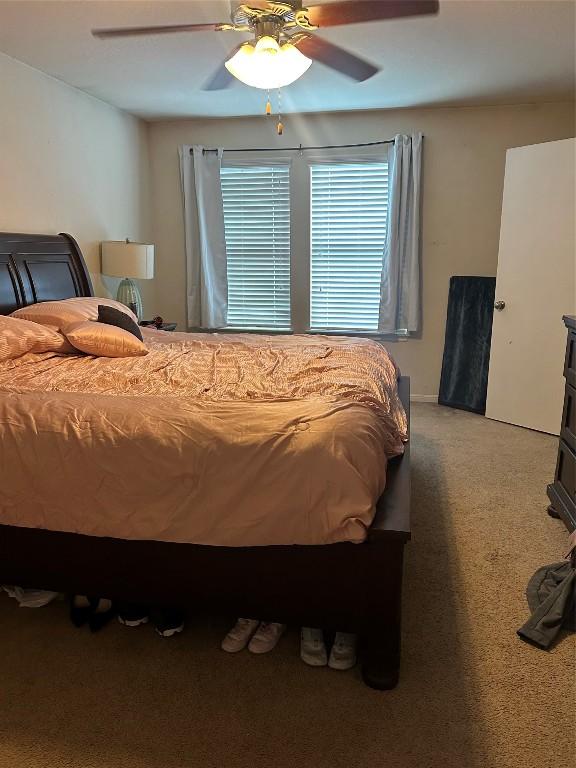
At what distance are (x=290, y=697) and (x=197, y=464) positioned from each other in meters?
0.78

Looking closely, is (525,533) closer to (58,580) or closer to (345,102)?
(58,580)

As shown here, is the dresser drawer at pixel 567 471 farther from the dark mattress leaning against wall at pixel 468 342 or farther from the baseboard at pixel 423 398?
the baseboard at pixel 423 398

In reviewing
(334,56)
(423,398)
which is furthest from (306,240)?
(334,56)

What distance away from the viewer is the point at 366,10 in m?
2.10

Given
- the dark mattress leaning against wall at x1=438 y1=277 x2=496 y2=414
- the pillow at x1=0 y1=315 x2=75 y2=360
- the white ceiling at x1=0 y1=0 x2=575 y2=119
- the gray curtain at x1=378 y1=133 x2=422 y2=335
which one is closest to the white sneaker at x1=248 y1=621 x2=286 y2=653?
the pillow at x1=0 y1=315 x2=75 y2=360

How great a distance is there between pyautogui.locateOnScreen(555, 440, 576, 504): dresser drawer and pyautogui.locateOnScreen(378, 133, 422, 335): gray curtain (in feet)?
7.37

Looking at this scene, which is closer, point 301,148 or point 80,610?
point 80,610

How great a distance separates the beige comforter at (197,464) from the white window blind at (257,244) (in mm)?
3240

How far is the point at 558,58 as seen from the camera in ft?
11.4

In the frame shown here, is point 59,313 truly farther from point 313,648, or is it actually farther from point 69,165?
point 313,648

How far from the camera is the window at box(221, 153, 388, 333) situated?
5008 millimetres

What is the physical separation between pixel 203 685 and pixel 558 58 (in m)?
3.82

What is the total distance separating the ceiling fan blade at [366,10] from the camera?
2.00 meters

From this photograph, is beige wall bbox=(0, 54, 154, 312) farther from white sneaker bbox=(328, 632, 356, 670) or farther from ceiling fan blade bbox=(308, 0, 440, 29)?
white sneaker bbox=(328, 632, 356, 670)
